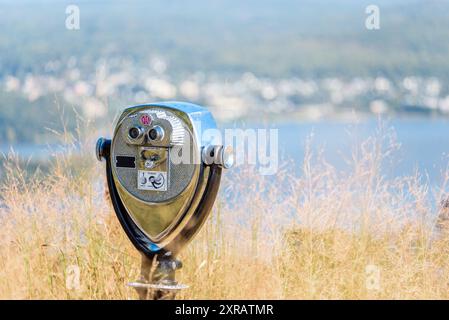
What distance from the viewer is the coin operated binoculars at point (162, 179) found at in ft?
12.8

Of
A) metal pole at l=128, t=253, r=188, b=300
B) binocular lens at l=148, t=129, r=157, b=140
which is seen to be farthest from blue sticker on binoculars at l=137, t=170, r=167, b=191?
metal pole at l=128, t=253, r=188, b=300

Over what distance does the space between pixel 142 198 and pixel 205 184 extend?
0.30 m

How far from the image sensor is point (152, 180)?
3973 mm

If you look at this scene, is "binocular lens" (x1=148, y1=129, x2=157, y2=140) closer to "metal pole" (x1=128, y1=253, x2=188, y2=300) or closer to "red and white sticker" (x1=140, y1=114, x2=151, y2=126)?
"red and white sticker" (x1=140, y1=114, x2=151, y2=126)

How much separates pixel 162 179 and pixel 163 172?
0.03m

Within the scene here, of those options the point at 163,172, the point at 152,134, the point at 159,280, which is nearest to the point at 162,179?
the point at 163,172

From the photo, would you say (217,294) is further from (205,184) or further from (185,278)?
(205,184)

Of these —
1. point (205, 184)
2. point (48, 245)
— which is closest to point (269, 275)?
point (205, 184)

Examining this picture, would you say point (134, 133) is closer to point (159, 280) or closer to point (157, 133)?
point (157, 133)

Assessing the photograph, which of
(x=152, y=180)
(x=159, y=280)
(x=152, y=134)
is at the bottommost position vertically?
(x=159, y=280)

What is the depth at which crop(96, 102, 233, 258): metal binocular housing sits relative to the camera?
3.91 m

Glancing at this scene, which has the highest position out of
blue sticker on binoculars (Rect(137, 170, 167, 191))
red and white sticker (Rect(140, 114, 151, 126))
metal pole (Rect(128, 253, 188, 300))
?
red and white sticker (Rect(140, 114, 151, 126))

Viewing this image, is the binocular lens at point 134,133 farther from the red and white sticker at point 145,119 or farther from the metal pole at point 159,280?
the metal pole at point 159,280
